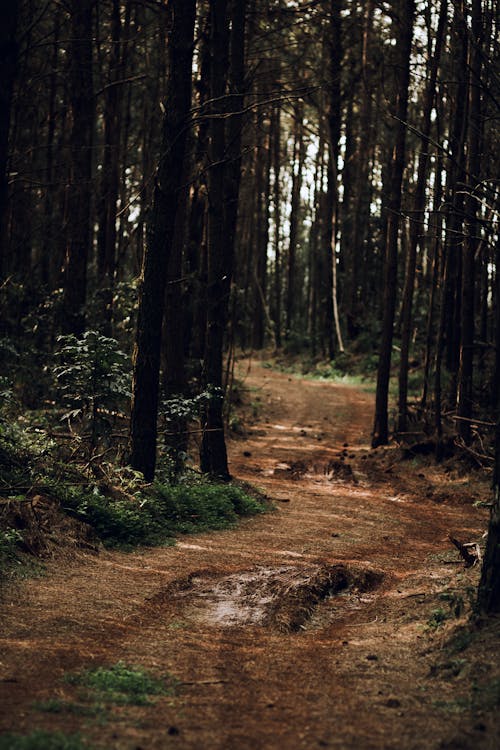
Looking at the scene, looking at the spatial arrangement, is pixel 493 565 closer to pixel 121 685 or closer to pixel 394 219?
pixel 121 685

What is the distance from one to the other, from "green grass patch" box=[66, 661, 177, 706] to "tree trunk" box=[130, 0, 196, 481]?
19.2 feet

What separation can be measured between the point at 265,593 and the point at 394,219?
39.0 feet

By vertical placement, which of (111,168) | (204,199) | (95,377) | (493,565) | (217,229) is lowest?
(493,565)

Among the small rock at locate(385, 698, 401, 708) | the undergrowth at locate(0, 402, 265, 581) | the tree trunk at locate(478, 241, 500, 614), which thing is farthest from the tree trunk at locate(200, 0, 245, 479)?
the small rock at locate(385, 698, 401, 708)

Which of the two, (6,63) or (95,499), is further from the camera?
(95,499)

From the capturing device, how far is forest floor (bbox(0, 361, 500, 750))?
4359 mm

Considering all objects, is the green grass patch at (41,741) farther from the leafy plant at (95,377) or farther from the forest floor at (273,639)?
the leafy plant at (95,377)

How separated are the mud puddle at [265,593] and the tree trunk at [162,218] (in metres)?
3.30

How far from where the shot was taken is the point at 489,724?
14.1ft

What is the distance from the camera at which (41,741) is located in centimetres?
382

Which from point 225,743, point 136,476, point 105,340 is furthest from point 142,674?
point 105,340

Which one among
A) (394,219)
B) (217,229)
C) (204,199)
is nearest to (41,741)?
(217,229)

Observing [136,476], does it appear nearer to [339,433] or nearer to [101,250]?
[339,433]

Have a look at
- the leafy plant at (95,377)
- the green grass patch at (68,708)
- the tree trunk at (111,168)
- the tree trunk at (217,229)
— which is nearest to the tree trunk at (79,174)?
the tree trunk at (111,168)
